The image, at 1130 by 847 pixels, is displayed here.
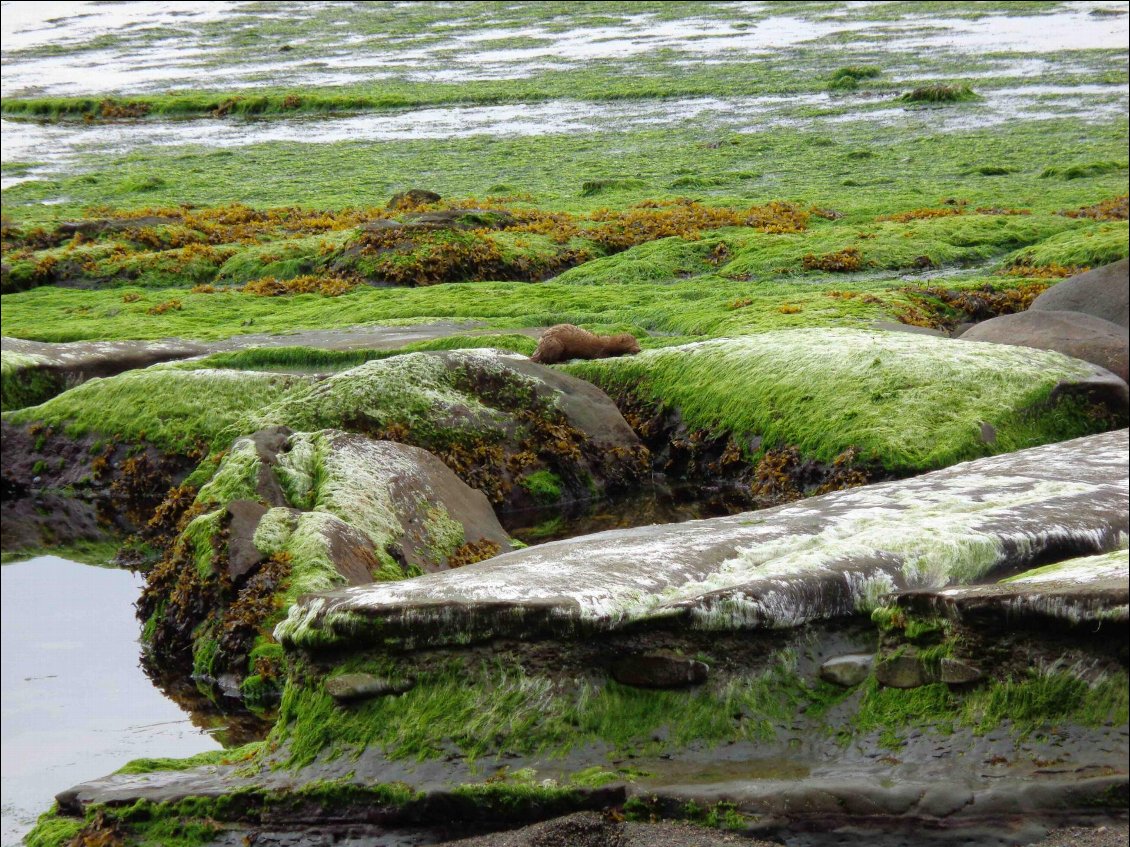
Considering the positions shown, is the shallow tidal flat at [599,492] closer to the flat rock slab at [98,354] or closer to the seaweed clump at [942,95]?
the flat rock slab at [98,354]

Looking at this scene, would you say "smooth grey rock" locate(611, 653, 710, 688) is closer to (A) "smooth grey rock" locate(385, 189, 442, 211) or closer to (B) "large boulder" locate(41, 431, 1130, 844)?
(B) "large boulder" locate(41, 431, 1130, 844)

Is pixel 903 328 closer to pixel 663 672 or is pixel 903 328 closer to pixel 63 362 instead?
pixel 663 672

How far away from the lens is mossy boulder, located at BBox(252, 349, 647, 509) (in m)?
12.9

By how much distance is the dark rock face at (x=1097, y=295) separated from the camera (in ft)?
49.1

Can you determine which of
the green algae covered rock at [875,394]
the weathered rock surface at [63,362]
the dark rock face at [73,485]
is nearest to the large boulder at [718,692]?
the green algae covered rock at [875,394]

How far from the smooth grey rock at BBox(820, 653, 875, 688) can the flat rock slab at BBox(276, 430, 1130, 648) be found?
26 centimetres

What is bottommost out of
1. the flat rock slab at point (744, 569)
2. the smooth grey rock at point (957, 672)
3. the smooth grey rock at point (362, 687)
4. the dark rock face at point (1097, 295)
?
the dark rock face at point (1097, 295)

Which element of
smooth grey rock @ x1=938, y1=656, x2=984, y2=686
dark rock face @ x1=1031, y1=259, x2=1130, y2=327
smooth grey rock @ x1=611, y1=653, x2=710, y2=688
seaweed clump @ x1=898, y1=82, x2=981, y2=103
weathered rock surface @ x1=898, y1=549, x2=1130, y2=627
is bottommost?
seaweed clump @ x1=898, y1=82, x2=981, y2=103

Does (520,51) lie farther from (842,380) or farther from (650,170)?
(842,380)

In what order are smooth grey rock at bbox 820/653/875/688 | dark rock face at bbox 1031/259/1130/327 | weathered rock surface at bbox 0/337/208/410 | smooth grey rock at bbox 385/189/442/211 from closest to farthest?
1. smooth grey rock at bbox 820/653/875/688
2. dark rock face at bbox 1031/259/1130/327
3. weathered rock surface at bbox 0/337/208/410
4. smooth grey rock at bbox 385/189/442/211

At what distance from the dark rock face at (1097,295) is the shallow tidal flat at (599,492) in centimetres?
5

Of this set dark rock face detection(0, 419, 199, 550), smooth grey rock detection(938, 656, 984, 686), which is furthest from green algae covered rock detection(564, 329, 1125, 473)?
smooth grey rock detection(938, 656, 984, 686)

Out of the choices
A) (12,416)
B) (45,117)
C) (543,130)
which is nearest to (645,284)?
(12,416)

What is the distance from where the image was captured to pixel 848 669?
6.59 m
